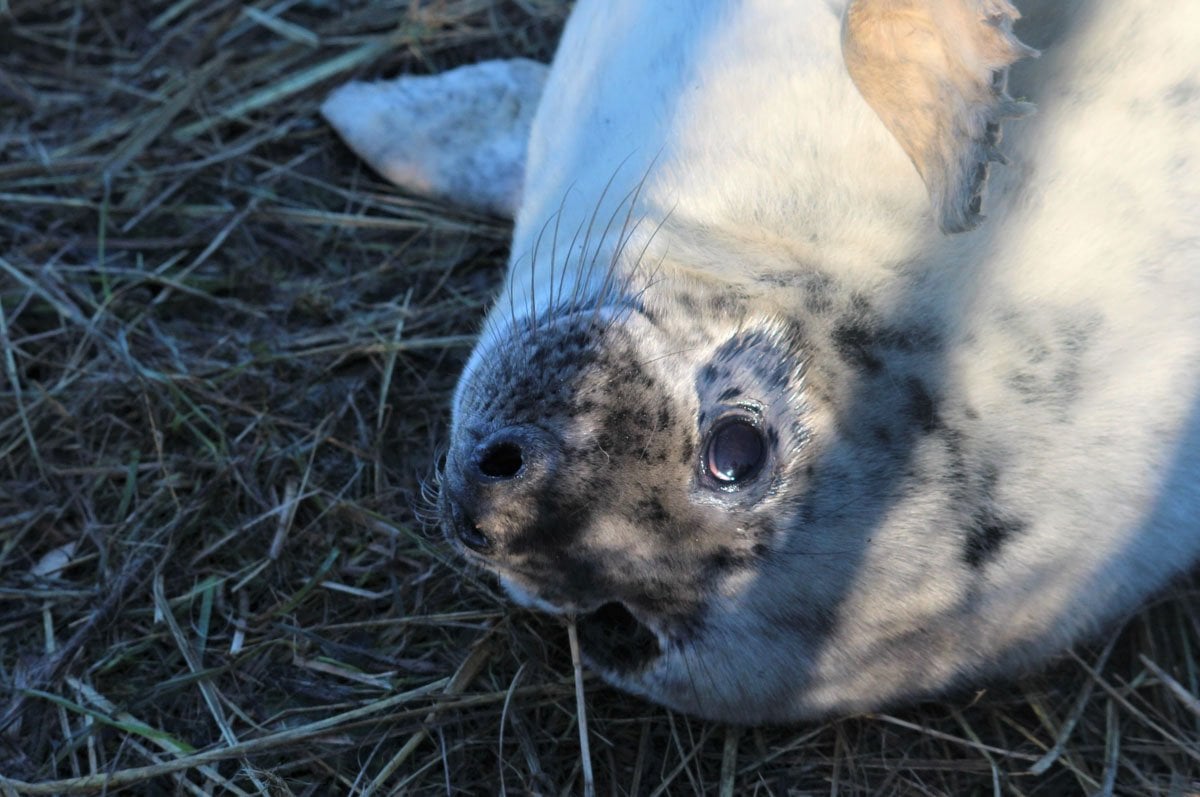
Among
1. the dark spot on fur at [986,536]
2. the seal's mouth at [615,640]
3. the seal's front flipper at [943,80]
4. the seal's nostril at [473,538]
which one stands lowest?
the seal's mouth at [615,640]

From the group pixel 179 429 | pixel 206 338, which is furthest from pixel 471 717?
pixel 206 338

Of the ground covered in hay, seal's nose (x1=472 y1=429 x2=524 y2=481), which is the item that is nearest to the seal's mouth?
the ground covered in hay

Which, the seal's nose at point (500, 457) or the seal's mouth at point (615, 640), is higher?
the seal's nose at point (500, 457)

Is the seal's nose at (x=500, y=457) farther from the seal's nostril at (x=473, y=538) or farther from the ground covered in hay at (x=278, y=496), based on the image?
the ground covered in hay at (x=278, y=496)

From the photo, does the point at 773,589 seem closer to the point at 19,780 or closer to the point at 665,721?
the point at 665,721

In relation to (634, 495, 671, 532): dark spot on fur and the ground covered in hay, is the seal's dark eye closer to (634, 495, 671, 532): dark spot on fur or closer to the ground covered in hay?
(634, 495, 671, 532): dark spot on fur

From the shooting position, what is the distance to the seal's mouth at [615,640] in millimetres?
2166

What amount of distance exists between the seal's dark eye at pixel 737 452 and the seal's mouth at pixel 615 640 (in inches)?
14.4

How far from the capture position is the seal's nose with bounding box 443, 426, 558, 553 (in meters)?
1.88

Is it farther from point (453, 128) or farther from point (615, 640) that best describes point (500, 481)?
point (453, 128)

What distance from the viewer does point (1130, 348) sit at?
6.63ft

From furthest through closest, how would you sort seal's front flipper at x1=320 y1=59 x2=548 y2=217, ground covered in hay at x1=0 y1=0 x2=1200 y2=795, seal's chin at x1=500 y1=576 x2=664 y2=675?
seal's front flipper at x1=320 y1=59 x2=548 y2=217 → ground covered in hay at x1=0 y1=0 x2=1200 y2=795 → seal's chin at x1=500 y1=576 x2=664 y2=675

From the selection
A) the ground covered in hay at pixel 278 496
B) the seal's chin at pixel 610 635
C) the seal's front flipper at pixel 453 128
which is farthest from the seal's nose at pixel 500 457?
the seal's front flipper at pixel 453 128

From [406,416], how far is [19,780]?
1.10 metres
